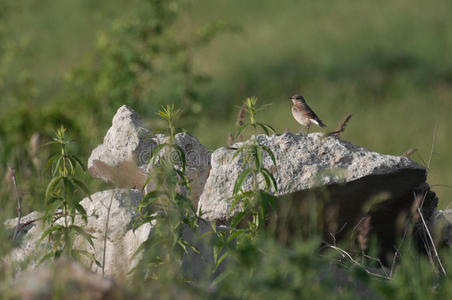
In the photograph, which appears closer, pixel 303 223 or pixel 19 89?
pixel 303 223

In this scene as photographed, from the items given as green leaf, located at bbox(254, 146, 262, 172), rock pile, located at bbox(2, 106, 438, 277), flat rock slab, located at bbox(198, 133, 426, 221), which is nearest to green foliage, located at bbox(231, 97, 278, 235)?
green leaf, located at bbox(254, 146, 262, 172)

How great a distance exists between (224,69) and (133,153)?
15700 millimetres

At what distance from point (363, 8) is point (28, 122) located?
46.7 feet

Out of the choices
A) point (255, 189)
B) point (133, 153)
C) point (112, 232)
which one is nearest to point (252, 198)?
point (255, 189)

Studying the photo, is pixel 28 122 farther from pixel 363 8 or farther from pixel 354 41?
pixel 363 8

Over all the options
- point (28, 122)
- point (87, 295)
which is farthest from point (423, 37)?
point (87, 295)

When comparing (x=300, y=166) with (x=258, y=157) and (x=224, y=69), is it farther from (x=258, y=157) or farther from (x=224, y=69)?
(x=224, y=69)

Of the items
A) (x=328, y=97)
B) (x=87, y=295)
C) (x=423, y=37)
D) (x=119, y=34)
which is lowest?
(x=87, y=295)

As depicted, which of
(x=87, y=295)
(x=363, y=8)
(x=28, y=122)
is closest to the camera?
(x=87, y=295)

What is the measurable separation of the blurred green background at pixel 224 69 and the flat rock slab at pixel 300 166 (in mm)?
972

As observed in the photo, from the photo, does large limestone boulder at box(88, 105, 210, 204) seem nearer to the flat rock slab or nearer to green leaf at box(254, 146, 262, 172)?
the flat rock slab

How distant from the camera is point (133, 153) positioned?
171 inches

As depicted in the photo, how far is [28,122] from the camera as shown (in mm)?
11289

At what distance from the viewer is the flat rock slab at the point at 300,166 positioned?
13.5ft
